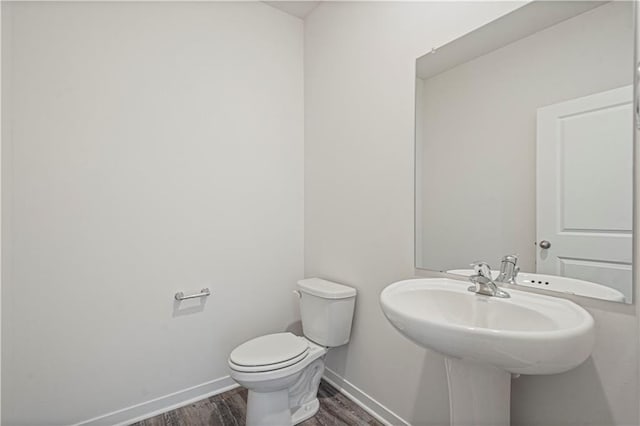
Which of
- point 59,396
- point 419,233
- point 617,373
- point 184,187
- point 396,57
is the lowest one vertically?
point 59,396

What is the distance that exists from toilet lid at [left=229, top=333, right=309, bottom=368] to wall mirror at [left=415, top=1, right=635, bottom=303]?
2.54 feet

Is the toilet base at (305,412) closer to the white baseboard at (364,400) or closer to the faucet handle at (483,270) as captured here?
the white baseboard at (364,400)

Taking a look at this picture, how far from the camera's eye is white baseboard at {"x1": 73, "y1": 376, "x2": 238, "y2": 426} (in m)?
1.62

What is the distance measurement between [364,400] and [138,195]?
5.62 feet

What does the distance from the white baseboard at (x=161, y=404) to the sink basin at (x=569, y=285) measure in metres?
1.78

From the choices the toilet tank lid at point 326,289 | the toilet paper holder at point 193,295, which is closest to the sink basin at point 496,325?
the toilet tank lid at point 326,289

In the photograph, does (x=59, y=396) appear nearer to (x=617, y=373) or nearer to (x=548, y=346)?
(x=548, y=346)

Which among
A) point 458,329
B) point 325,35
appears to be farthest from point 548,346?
point 325,35

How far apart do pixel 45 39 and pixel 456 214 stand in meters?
2.08

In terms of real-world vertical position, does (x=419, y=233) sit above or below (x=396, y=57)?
below

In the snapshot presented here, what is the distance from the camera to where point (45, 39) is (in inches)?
57.4

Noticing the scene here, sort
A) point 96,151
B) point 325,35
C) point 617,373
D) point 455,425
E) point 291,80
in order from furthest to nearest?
1. point 291,80
2. point 325,35
3. point 96,151
4. point 455,425
5. point 617,373

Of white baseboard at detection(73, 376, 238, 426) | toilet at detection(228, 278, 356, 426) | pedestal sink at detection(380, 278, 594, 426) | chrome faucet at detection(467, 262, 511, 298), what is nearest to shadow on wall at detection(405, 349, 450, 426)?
pedestal sink at detection(380, 278, 594, 426)

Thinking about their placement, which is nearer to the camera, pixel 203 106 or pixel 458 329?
pixel 458 329
